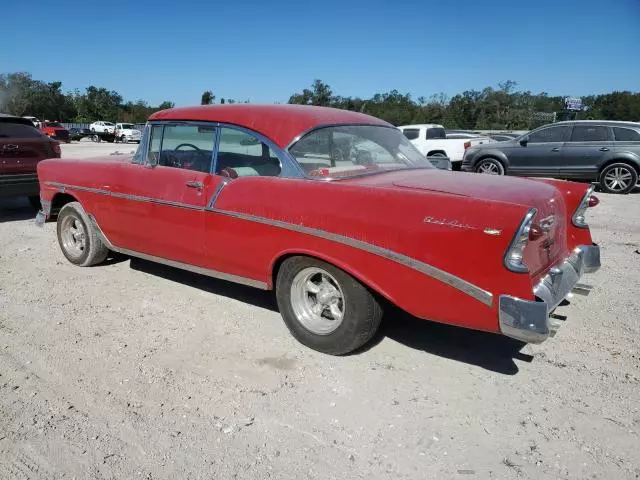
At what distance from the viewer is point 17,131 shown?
7.82 m

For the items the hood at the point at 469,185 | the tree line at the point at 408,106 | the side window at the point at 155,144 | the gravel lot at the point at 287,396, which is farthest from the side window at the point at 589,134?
the tree line at the point at 408,106

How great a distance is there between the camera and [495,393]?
3018 millimetres

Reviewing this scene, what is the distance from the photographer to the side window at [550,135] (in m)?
11.7

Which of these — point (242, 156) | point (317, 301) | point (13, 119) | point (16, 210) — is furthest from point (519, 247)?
point (16, 210)

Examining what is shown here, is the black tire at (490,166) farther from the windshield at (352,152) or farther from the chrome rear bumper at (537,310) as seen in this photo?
the chrome rear bumper at (537,310)

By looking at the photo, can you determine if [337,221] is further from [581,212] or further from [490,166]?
[490,166]

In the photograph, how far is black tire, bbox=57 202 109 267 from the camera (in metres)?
5.08

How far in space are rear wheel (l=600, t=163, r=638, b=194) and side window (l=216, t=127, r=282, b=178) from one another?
9851 mm

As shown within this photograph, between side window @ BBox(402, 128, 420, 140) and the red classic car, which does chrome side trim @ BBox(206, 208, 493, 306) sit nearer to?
the red classic car

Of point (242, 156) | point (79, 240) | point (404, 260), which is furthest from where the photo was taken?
point (79, 240)

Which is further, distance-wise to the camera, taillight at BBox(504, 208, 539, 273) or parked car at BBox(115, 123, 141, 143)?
parked car at BBox(115, 123, 141, 143)

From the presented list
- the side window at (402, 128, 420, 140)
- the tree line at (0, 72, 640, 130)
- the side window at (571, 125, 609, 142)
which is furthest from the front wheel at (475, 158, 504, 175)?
the tree line at (0, 72, 640, 130)

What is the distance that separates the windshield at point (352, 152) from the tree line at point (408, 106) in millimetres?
→ 34187

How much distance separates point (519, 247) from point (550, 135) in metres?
10.4
